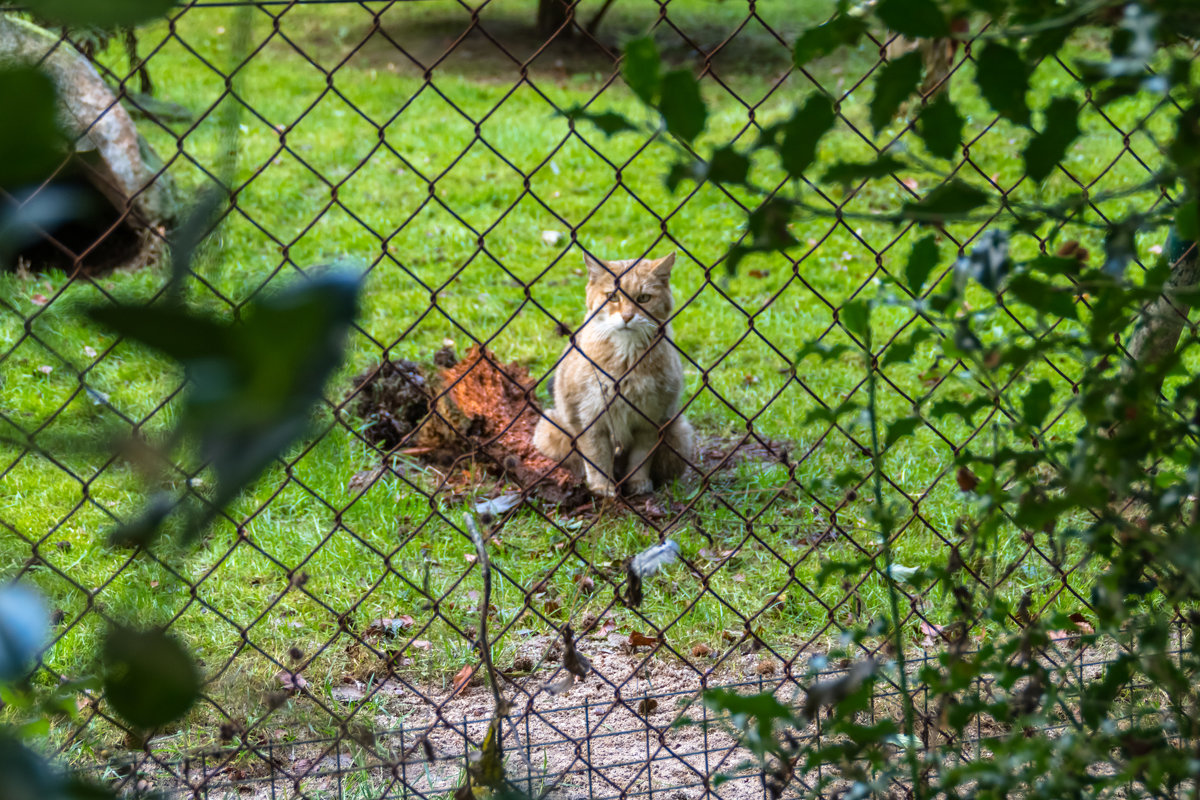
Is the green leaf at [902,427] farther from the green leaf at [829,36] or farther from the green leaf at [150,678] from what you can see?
the green leaf at [150,678]

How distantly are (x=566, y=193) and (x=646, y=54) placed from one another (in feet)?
20.9

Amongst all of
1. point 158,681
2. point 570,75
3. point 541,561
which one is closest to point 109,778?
point 541,561

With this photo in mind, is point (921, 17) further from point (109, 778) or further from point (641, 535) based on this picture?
point (641, 535)

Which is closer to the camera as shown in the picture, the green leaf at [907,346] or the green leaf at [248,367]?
the green leaf at [248,367]

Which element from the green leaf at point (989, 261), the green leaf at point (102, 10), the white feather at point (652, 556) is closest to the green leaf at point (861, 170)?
the green leaf at point (989, 261)

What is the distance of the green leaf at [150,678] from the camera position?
0.39 m

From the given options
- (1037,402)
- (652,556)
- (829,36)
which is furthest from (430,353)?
(829,36)

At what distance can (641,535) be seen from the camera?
3.51 meters

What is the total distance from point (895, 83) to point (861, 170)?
189 millimetres

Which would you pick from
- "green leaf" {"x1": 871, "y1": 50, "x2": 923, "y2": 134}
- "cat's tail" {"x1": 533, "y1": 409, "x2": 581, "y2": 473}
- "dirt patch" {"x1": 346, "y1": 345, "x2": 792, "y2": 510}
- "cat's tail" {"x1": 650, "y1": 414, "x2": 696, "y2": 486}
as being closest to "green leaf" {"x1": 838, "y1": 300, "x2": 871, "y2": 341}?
"green leaf" {"x1": 871, "y1": 50, "x2": 923, "y2": 134}

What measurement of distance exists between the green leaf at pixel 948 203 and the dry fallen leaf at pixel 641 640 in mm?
1900

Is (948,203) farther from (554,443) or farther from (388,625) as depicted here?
(554,443)

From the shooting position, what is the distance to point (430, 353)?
4.98 m

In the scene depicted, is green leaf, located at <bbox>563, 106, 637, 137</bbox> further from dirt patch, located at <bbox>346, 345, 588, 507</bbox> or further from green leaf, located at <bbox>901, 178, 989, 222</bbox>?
dirt patch, located at <bbox>346, 345, 588, 507</bbox>
